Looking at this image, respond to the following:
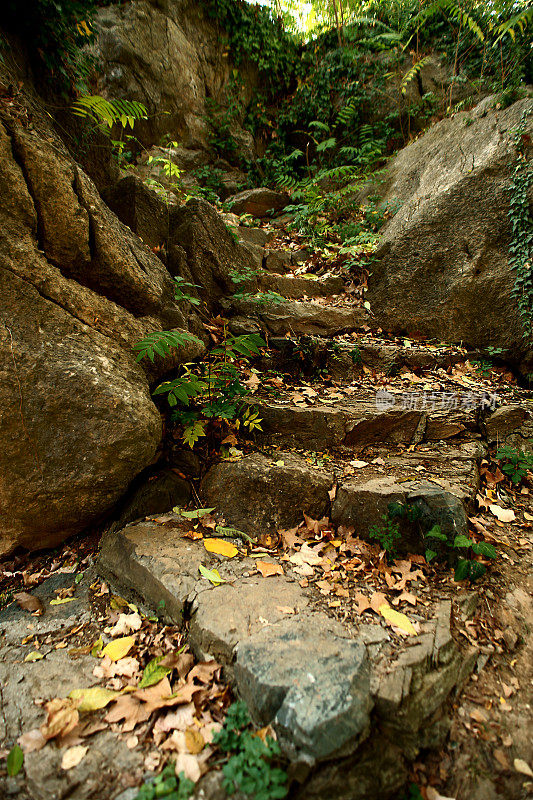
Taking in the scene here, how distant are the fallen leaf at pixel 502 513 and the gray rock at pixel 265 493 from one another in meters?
1.43

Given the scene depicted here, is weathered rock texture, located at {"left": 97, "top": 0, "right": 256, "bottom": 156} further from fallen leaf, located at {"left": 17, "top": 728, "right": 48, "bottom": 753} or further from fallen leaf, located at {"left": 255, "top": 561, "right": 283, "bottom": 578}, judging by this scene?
fallen leaf, located at {"left": 17, "top": 728, "right": 48, "bottom": 753}

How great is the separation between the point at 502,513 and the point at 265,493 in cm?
207

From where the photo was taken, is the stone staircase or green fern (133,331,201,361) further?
green fern (133,331,201,361)

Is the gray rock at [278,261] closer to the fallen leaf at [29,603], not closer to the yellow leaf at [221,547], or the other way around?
the yellow leaf at [221,547]

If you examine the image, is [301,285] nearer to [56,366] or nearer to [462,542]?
[56,366]

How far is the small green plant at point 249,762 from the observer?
1354 millimetres

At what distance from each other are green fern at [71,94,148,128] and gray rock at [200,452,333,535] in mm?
Answer: 4003

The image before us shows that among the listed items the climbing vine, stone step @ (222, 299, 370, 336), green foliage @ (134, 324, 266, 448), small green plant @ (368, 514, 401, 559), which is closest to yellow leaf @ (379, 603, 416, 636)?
small green plant @ (368, 514, 401, 559)

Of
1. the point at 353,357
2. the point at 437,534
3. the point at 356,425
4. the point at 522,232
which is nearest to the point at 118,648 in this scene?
the point at 437,534

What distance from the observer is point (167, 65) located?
8.72 meters

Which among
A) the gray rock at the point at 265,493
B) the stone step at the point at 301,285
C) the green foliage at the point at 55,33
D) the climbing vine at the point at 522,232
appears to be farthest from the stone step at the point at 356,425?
the green foliage at the point at 55,33

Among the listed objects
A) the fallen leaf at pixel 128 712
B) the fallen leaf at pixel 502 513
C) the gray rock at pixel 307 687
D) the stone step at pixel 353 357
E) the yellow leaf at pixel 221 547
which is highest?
the stone step at pixel 353 357

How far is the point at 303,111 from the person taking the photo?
9.62m

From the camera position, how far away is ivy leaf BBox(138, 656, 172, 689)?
1802 mm
